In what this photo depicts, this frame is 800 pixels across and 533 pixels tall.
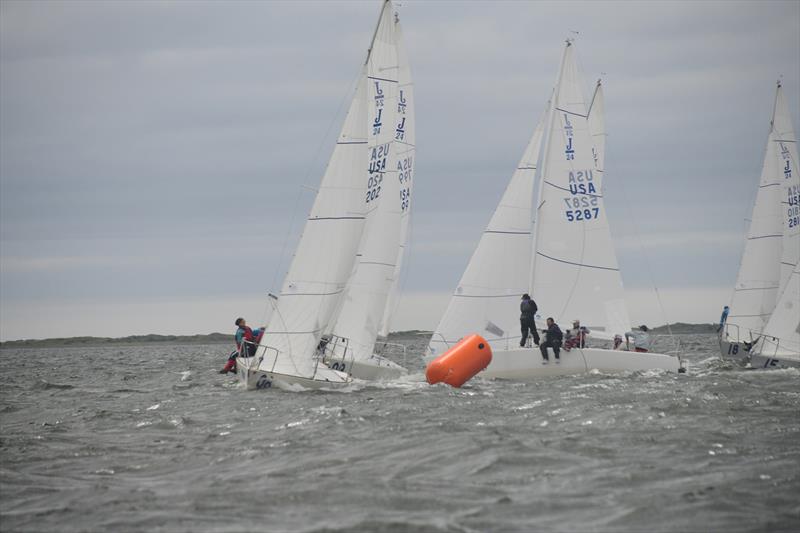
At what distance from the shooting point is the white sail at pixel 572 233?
29703 mm

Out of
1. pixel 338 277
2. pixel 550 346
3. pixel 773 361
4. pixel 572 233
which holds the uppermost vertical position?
pixel 572 233

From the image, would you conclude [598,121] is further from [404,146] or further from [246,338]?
[246,338]

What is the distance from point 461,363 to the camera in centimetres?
2353

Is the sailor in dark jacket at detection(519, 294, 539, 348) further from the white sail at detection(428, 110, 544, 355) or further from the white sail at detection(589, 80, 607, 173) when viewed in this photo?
the white sail at detection(589, 80, 607, 173)

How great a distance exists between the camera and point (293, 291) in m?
23.8

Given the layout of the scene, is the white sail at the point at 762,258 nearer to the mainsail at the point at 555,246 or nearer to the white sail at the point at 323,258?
the mainsail at the point at 555,246

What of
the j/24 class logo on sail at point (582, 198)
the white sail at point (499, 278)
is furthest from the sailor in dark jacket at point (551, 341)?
the j/24 class logo on sail at point (582, 198)

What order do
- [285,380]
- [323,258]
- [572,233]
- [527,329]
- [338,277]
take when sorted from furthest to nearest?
[572,233] < [527,329] < [338,277] < [323,258] < [285,380]

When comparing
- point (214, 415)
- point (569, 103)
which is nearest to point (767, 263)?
point (569, 103)

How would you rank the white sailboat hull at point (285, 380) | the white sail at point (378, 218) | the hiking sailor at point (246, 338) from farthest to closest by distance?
the white sail at point (378, 218), the hiking sailor at point (246, 338), the white sailboat hull at point (285, 380)

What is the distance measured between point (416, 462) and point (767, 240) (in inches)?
1178

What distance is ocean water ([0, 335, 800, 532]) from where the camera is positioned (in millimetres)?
10477

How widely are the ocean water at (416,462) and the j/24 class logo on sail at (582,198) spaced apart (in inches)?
330

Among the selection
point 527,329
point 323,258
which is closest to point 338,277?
point 323,258
